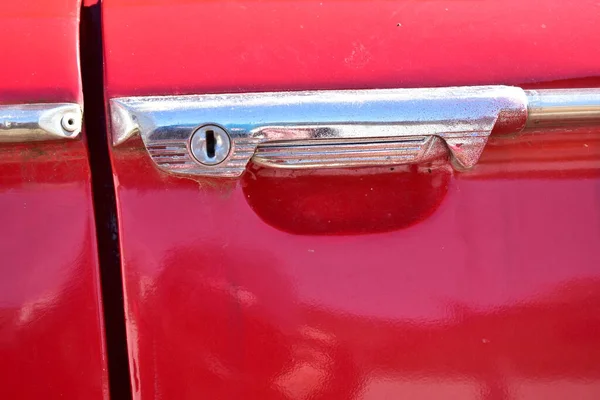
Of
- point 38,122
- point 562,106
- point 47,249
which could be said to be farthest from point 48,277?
point 562,106

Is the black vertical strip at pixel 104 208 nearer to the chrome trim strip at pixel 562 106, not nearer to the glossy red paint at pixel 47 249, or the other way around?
the glossy red paint at pixel 47 249

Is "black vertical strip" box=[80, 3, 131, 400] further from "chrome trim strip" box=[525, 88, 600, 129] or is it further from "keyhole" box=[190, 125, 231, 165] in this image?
"chrome trim strip" box=[525, 88, 600, 129]

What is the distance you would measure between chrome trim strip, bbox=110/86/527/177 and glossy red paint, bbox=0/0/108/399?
9cm

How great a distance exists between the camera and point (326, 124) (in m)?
1.00

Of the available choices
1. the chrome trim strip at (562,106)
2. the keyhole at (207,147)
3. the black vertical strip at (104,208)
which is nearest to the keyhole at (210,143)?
the keyhole at (207,147)

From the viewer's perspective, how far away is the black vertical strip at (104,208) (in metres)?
1.01

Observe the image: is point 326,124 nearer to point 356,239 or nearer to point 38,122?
point 356,239

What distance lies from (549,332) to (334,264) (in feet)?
1.07

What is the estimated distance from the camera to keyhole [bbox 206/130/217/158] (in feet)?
3.23

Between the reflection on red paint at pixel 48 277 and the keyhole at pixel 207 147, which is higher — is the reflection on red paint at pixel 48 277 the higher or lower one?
the lower one

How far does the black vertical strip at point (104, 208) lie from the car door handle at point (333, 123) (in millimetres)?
43

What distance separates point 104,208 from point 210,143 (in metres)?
0.18

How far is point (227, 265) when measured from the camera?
1012mm

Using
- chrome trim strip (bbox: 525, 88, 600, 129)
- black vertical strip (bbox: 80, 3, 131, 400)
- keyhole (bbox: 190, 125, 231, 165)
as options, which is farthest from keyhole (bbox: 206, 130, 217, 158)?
chrome trim strip (bbox: 525, 88, 600, 129)
